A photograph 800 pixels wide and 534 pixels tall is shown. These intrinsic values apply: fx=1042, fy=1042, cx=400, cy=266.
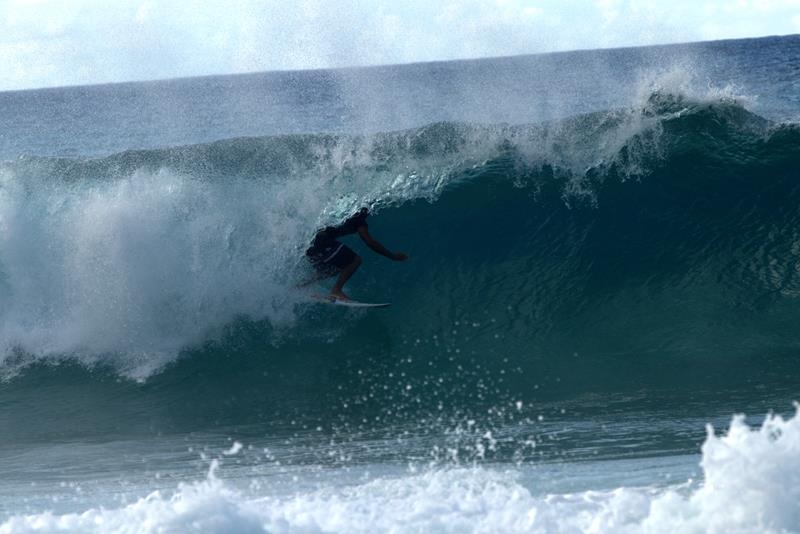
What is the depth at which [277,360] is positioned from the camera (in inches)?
432

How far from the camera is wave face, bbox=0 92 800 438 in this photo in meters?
10.4

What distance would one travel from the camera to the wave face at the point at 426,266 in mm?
10438

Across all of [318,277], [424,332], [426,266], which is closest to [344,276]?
[318,277]

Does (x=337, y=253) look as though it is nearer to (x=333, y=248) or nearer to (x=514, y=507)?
(x=333, y=248)

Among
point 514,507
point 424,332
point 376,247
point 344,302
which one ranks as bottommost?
point 514,507

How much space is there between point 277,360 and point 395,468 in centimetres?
346

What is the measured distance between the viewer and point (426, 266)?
12.6m

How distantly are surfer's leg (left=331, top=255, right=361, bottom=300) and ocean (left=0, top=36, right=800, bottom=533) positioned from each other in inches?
19.1

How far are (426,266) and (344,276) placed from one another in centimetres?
201

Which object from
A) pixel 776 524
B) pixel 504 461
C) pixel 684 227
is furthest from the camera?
pixel 684 227

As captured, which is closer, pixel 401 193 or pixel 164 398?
pixel 164 398

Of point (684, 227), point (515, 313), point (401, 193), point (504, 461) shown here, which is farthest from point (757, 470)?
point (401, 193)

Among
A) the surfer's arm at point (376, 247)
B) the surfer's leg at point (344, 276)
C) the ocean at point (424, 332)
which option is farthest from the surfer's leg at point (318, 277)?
the surfer's arm at point (376, 247)

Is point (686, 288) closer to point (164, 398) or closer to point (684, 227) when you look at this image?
point (684, 227)
